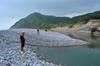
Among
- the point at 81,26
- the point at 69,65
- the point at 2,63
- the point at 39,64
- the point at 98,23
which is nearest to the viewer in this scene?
the point at 2,63

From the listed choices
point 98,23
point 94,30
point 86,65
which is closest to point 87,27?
point 98,23

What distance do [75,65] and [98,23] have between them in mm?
139522

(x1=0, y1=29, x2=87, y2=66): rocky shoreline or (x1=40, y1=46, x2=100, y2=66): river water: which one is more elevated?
(x1=0, y1=29, x2=87, y2=66): rocky shoreline

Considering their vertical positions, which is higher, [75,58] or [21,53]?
[21,53]

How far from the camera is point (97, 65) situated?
3269 centimetres

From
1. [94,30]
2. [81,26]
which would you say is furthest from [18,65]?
[81,26]

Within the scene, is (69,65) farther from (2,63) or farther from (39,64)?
(2,63)

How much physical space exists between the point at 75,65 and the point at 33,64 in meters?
7.79

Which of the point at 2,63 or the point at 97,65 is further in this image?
the point at 97,65

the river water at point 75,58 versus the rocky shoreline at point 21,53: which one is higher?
the rocky shoreline at point 21,53

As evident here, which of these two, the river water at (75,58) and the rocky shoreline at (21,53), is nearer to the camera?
the rocky shoreline at (21,53)

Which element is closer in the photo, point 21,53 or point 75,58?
point 21,53

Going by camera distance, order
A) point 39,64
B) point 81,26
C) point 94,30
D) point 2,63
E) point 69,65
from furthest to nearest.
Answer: point 81,26, point 94,30, point 69,65, point 39,64, point 2,63

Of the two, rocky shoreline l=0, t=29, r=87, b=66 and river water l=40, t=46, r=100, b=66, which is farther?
river water l=40, t=46, r=100, b=66
